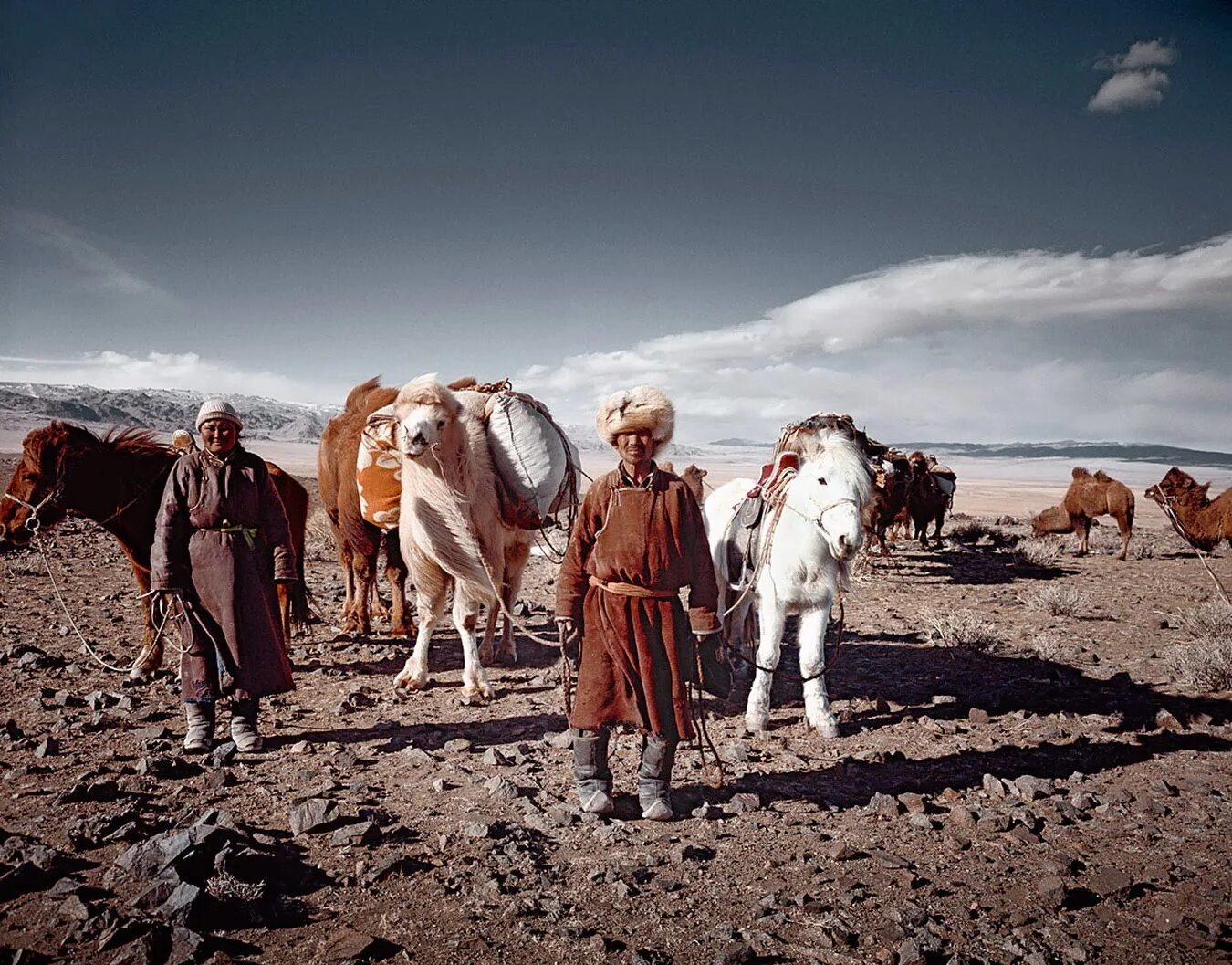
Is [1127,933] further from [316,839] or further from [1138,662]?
[1138,662]

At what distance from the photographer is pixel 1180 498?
930cm

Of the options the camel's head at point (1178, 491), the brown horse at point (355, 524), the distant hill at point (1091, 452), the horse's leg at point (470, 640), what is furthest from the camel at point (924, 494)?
the distant hill at point (1091, 452)

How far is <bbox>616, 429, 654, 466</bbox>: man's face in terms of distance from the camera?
332 centimetres

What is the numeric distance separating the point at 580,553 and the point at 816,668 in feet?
7.32

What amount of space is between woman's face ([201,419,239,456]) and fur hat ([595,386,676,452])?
8.40 feet

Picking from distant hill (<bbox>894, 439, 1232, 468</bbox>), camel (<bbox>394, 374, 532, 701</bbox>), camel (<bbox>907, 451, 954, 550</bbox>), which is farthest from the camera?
distant hill (<bbox>894, 439, 1232, 468</bbox>)

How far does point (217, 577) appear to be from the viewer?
412 centimetres

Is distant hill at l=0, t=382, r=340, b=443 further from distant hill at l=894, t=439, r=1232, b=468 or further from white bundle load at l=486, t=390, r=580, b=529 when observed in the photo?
distant hill at l=894, t=439, r=1232, b=468

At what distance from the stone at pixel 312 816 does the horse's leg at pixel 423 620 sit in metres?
2.20

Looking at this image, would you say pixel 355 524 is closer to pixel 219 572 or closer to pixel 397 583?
pixel 397 583

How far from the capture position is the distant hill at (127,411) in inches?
3435

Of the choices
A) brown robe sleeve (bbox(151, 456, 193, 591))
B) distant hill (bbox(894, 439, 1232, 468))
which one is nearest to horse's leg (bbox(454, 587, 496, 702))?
brown robe sleeve (bbox(151, 456, 193, 591))

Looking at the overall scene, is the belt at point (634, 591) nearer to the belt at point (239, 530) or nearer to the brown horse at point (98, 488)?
the belt at point (239, 530)

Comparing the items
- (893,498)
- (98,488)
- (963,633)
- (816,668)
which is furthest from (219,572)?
(893,498)
